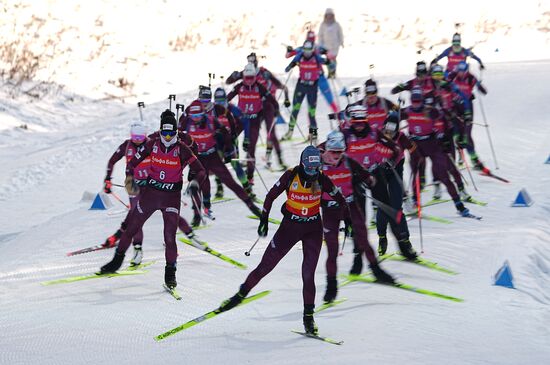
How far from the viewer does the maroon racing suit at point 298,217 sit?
852 cm

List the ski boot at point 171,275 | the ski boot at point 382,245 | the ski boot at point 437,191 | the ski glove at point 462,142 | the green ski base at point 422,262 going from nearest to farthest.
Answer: the ski boot at point 171,275 < the green ski base at point 422,262 < the ski boot at point 382,245 < the ski glove at point 462,142 < the ski boot at point 437,191

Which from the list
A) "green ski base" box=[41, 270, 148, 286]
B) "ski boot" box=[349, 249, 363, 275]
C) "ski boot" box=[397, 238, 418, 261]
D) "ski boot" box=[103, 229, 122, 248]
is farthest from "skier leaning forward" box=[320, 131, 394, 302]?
"ski boot" box=[103, 229, 122, 248]

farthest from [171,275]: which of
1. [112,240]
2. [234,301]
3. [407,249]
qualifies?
[407,249]

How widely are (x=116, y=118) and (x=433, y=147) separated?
1010 cm

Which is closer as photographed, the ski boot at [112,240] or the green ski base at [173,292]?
the green ski base at [173,292]

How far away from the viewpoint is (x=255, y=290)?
10.2 meters

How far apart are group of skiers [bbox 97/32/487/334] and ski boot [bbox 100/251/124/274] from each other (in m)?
0.01

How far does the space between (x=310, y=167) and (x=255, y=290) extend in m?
2.37

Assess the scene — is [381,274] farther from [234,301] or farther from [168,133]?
[168,133]

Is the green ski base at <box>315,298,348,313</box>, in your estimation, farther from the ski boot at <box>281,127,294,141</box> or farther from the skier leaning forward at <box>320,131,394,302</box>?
the ski boot at <box>281,127,294,141</box>

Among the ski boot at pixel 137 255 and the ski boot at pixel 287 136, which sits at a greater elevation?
the ski boot at pixel 287 136

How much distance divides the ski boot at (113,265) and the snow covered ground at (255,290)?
0.16 m

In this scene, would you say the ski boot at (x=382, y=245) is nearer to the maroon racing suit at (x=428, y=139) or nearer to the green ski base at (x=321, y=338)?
the maroon racing suit at (x=428, y=139)

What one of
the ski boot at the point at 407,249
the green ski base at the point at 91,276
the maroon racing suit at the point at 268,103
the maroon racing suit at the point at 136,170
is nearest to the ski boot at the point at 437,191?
the maroon racing suit at the point at 268,103
